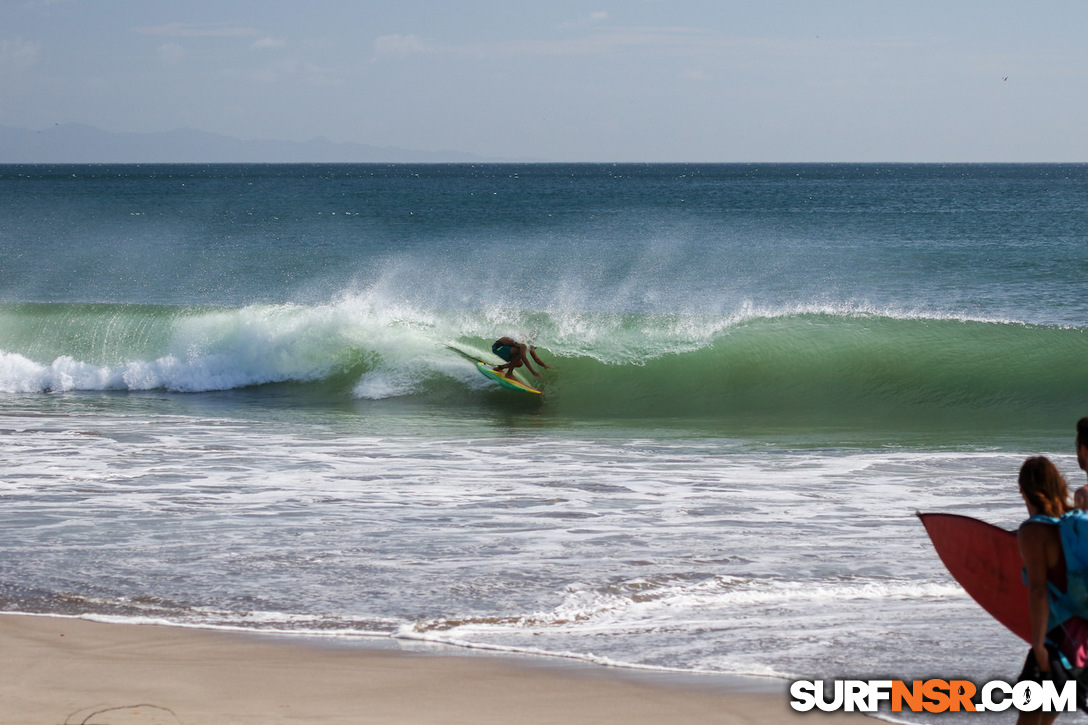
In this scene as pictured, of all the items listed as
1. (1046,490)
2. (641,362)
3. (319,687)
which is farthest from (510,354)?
(1046,490)

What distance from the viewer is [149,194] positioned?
8225 centimetres

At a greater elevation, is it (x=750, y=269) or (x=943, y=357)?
(x=750, y=269)

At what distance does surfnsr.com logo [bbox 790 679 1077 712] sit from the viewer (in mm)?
4250

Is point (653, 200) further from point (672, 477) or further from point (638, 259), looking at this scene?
point (672, 477)

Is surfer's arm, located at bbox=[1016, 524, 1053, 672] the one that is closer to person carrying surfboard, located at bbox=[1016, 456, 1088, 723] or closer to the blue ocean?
person carrying surfboard, located at bbox=[1016, 456, 1088, 723]

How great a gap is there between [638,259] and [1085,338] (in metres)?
16.3

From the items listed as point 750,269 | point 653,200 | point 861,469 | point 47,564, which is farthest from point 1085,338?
point 653,200

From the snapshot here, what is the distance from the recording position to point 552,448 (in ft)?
35.3

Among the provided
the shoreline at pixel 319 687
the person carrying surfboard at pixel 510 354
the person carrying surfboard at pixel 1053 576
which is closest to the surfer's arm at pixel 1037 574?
the person carrying surfboard at pixel 1053 576

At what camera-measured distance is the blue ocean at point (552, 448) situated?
17.9ft

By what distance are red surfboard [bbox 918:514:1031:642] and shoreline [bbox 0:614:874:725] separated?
0.70 m

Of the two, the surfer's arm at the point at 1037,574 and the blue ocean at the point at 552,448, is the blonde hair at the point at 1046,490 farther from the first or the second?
the blue ocean at the point at 552,448

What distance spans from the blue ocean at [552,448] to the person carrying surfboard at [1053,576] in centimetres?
107

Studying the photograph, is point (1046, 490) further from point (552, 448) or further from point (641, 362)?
point (641, 362)
